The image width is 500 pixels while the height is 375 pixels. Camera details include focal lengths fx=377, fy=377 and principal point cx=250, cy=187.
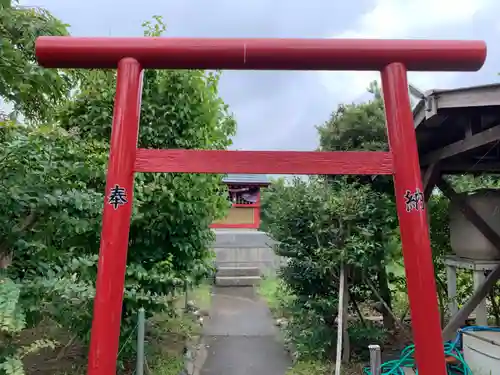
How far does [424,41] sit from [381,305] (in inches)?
149

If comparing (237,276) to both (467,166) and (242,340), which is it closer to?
(242,340)

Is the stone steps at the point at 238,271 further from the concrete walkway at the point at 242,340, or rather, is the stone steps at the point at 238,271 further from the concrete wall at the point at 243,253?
the concrete walkway at the point at 242,340

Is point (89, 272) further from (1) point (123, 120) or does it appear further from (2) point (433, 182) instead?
(2) point (433, 182)

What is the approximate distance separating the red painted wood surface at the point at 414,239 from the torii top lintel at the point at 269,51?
149 millimetres

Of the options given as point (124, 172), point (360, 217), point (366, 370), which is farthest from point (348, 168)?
point (366, 370)

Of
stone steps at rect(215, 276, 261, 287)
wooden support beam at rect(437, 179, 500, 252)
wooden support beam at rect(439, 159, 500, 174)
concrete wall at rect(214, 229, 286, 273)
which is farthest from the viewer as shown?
concrete wall at rect(214, 229, 286, 273)

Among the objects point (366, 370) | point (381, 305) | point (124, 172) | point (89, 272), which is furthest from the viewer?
point (381, 305)

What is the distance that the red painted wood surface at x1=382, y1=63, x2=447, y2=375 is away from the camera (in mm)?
2264

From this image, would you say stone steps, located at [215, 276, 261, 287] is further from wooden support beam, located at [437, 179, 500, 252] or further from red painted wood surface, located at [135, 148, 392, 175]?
red painted wood surface, located at [135, 148, 392, 175]

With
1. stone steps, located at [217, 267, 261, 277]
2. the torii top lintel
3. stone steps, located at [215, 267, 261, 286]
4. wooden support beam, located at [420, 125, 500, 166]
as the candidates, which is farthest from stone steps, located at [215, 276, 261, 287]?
the torii top lintel

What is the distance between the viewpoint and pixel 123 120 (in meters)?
2.39

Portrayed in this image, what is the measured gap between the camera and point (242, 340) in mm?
6242

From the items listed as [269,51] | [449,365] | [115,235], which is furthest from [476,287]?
[115,235]

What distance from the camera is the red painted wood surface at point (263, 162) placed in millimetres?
2406
